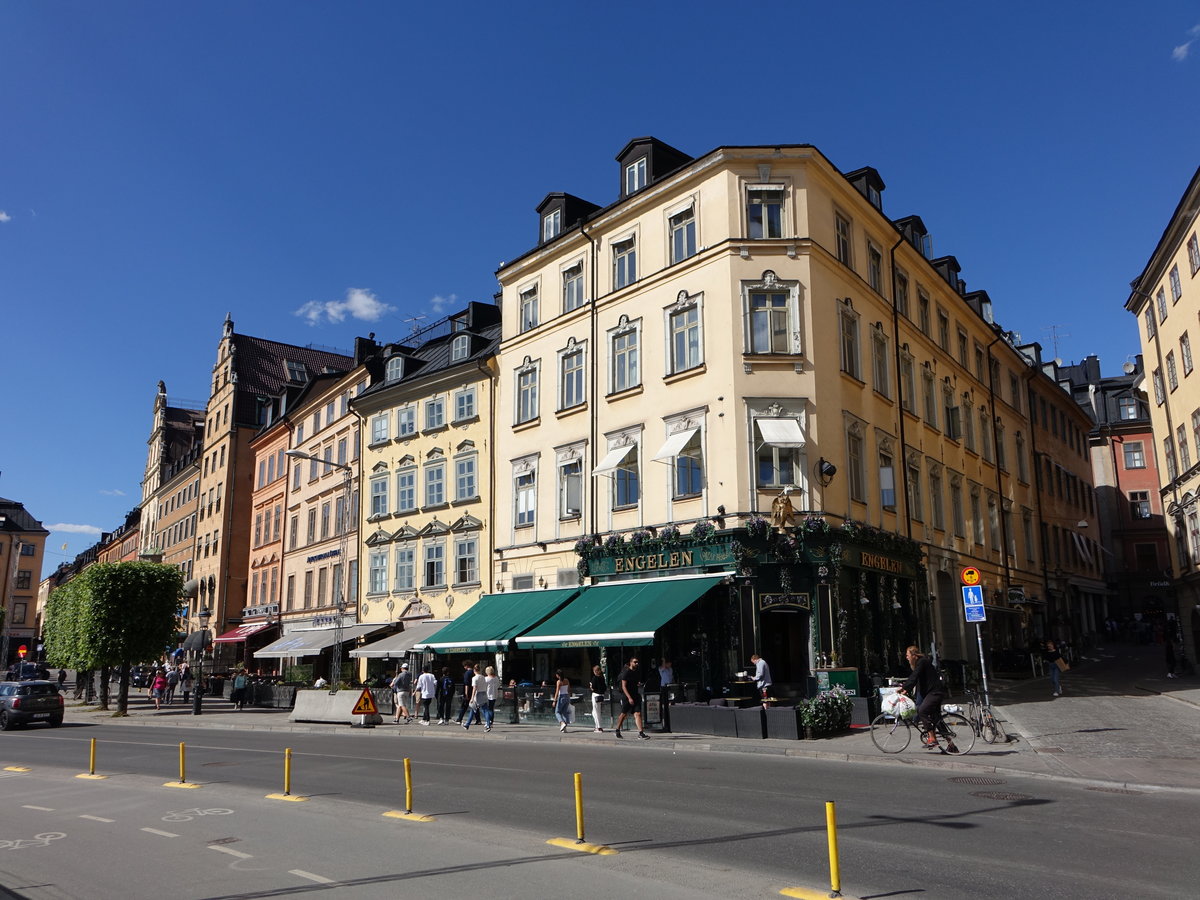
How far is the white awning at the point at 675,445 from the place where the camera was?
2539 centimetres

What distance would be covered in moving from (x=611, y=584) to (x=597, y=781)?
1300 centimetres

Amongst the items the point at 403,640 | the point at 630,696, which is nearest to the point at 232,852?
the point at 630,696

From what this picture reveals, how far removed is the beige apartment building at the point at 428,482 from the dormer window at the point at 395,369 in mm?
44

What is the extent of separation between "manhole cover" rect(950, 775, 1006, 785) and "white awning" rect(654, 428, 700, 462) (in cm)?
1258

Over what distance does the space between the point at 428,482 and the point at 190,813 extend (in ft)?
82.0

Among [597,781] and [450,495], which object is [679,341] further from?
[597,781]

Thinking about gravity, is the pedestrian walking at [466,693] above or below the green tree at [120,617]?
below

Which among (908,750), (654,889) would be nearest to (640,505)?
(908,750)

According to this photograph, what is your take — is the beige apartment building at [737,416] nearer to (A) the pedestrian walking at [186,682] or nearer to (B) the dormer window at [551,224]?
(B) the dormer window at [551,224]

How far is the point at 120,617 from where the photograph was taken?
39.7 m

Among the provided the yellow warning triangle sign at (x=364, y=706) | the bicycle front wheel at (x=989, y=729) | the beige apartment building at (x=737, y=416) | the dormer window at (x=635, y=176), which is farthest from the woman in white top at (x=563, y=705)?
the dormer window at (x=635, y=176)

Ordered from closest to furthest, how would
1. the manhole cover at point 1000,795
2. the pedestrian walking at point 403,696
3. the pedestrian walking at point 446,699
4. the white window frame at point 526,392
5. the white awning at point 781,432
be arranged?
the manhole cover at point 1000,795 < the white awning at point 781,432 < the pedestrian walking at point 446,699 < the pedestrian walking at point 403,696 < the white window frame at point 526,392

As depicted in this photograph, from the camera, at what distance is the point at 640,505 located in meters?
26.9

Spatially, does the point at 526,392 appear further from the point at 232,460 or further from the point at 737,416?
the point at 232,460
